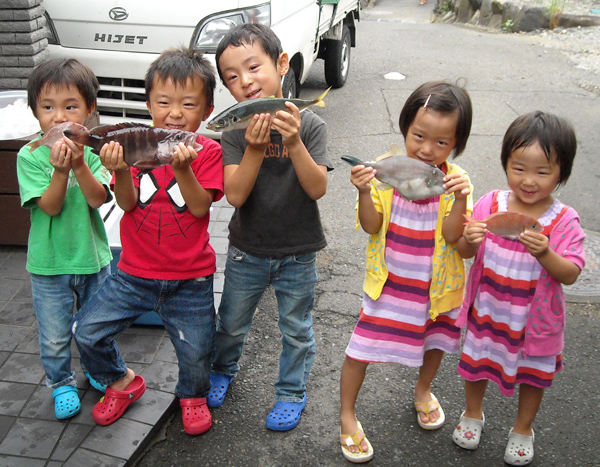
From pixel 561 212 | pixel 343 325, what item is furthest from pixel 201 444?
pixel 561 212

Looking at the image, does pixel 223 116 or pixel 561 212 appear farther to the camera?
pixel 561 212

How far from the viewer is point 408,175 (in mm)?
2396

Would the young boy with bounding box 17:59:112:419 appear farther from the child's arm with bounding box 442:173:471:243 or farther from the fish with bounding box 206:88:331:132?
the child's arm with bounding box 442:173:471:243

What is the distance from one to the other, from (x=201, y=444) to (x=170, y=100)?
1664mm

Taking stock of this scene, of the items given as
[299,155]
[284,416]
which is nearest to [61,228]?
[299,155]

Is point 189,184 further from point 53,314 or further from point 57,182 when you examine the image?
point 53,314

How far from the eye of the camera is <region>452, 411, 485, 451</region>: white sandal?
116 inches

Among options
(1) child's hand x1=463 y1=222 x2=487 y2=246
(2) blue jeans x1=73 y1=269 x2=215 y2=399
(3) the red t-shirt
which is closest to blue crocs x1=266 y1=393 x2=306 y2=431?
(2) blue jeans x1=73 y1=269 x2=215 y2=399

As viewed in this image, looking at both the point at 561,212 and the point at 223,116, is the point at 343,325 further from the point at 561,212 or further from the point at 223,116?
the point at 223,116

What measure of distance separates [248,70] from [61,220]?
1147 millimetres

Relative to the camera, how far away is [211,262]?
2850 millimetres

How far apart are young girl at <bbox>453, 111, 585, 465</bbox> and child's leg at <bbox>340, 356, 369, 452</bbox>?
0.50 metres

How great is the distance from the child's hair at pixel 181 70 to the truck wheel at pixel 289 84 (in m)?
3.36

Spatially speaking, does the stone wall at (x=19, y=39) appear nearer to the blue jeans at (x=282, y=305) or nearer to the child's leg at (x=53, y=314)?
the child's leg at (x=53, y=314)
